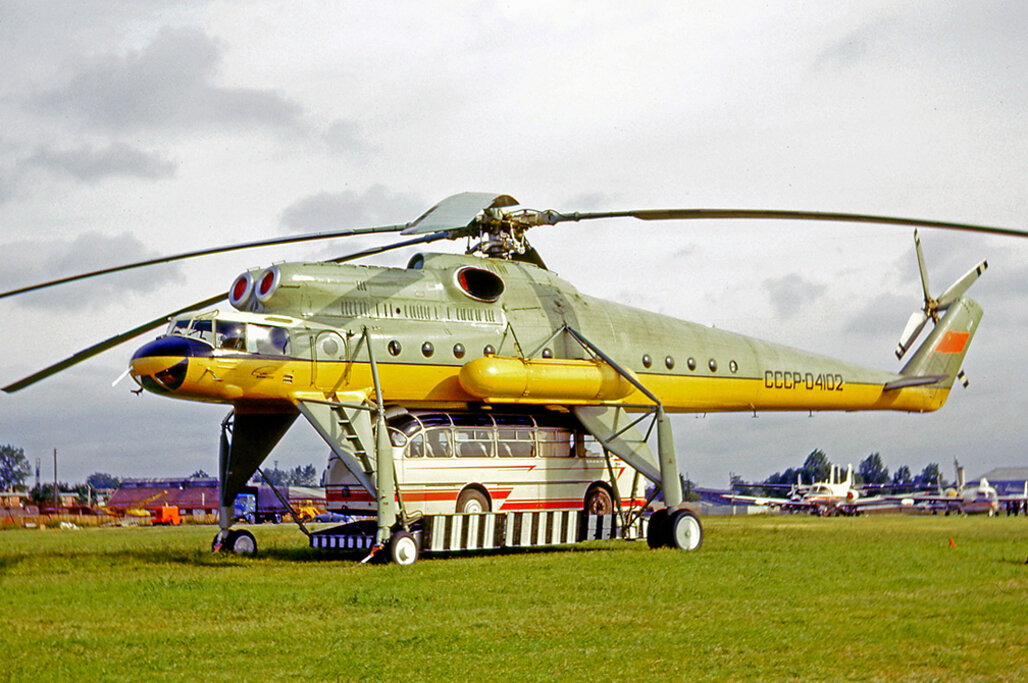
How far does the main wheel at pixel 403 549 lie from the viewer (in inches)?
791


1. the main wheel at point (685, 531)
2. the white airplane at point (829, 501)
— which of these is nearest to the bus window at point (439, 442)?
the main wheel at point (685, 531)

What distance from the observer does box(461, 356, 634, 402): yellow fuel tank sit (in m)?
22.5

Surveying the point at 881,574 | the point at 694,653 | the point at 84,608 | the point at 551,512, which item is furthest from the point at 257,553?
the point at 694,653

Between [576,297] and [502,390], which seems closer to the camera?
[502,390]

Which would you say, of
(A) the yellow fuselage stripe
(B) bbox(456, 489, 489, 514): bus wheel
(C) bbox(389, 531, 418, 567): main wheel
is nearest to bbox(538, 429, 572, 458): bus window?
(A) the yellow fuselage stripe

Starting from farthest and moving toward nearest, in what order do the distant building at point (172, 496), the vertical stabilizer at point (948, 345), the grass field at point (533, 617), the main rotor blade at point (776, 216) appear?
the distant building at point (172, 496) < the vertical stabilizer at point (948, 345) < the main rotor blade at point (776, 216) < the grass field at point (533, 617)

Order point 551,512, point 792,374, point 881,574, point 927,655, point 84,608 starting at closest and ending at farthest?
point 927,655, point 84,608, point 881,574, point 551,512, point 792,374

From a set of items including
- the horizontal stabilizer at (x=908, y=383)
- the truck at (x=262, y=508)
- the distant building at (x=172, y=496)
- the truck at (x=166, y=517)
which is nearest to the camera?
the horizontal stabilizer at (x=908, y=383)

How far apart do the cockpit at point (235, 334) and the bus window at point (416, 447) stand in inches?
133

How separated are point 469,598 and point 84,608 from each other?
5544 mm

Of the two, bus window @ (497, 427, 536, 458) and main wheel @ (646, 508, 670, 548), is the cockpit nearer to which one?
bus window @ (497, 427, 536, 458)

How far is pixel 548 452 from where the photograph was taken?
24.5m

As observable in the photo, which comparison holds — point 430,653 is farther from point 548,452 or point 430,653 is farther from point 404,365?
point 548,452

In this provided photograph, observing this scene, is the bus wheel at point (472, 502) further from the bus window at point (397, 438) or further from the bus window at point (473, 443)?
the bus window at point (397, 438)
